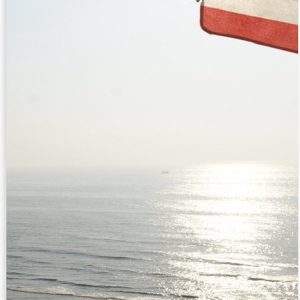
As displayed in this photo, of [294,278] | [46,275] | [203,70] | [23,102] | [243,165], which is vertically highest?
[203,70]

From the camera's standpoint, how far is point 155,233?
2023 mm

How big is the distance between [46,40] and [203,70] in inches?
22.8

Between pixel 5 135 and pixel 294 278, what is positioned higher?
pixel 5 135

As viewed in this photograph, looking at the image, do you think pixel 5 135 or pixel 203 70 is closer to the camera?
pixel 5 135

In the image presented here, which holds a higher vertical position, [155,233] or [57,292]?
[155,233]

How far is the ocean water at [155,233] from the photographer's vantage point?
1.88 meters

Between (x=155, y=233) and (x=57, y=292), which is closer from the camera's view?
(x=57, y=292)

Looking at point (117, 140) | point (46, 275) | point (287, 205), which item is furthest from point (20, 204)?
point (287, 205)

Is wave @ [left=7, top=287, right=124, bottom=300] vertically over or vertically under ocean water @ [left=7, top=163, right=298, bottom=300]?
under

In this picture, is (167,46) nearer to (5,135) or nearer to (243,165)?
(243,165)

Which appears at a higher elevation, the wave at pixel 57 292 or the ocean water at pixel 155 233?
the ocean water at pixel 155 233

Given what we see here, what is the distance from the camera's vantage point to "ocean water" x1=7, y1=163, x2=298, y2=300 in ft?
6.17

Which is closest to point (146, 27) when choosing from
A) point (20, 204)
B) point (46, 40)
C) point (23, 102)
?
point (46, 40)

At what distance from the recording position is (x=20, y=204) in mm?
1943
